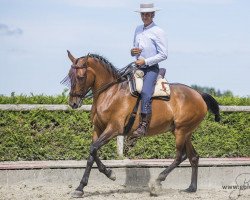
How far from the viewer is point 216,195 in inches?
438

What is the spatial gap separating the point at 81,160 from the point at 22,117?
144cm

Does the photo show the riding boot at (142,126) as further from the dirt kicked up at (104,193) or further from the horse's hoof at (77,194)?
the horse's hoof at (77,194)

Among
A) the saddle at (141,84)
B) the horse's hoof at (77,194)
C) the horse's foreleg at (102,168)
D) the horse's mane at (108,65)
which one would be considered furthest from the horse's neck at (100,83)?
the horse's hoof at (77,194)

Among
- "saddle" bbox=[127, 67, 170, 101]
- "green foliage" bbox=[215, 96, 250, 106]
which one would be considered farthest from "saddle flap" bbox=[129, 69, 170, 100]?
"green foliage" bbox=[215, 96, 250, 106]

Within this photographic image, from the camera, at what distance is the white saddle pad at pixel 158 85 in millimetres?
10842

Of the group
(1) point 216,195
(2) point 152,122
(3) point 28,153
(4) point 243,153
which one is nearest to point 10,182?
(3) point 28,153

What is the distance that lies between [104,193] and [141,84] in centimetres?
187

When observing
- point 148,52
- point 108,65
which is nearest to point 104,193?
point 108,65

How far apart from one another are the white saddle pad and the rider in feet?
0.23

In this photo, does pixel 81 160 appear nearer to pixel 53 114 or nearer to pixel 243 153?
pixel 53 114

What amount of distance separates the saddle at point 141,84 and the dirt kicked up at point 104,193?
5.22 feet

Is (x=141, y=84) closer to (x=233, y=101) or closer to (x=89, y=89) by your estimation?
(x=89, y=89)

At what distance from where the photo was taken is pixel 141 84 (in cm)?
1085

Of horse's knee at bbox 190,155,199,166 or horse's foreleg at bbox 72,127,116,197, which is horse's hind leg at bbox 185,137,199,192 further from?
horse's foreleg at bbox 72,127,116,197
